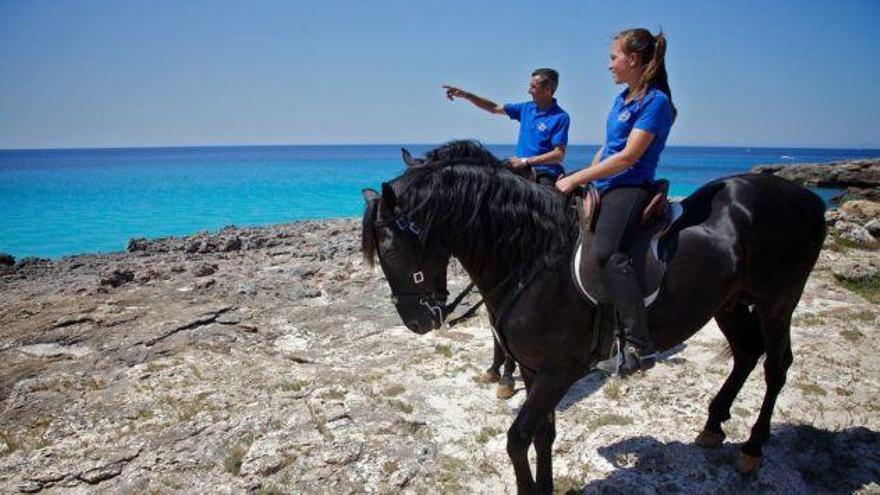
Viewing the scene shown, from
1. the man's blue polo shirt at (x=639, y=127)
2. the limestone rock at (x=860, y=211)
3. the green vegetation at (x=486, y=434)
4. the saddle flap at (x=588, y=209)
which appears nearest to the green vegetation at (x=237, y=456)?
the green vegetation at (x=486, y=434)

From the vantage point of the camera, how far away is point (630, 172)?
3.22 metres

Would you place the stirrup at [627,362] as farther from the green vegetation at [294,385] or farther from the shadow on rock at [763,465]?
the green vegetation at [294,385]

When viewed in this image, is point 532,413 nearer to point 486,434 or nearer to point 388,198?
point 486,434

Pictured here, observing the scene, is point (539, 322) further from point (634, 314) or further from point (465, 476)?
point (465, 476)

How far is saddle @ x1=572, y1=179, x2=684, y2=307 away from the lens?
3.09 m

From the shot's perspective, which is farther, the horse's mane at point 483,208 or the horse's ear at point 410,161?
the horse's ear at point 410,161

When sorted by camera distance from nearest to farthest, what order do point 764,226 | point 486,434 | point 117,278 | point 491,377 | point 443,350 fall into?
point 764,226 < point 486,434 < point 491,377 < point 443,350 < point 117,278

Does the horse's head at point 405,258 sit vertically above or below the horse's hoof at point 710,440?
above

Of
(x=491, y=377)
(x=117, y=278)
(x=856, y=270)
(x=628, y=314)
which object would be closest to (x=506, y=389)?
(x=491, y=377)

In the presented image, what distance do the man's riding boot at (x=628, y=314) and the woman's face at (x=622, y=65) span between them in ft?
3.76

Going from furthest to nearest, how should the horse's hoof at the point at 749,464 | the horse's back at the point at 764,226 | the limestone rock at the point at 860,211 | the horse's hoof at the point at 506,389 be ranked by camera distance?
1. the limestone rock at the point at 860,211
2. the horse's hoof at the point at 506,389
3. the horse's hoof at the point at 749,464
4. the horse's back at the point at 764,226

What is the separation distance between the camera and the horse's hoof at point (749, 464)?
151 inches

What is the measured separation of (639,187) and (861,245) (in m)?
9.45

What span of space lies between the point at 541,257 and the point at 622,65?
1326 millimetres
